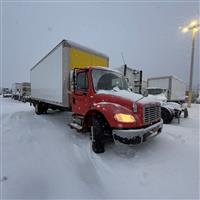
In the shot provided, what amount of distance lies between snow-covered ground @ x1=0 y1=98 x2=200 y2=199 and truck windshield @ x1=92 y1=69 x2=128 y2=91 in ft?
5.60

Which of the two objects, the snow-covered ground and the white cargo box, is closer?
the snow-covered ground

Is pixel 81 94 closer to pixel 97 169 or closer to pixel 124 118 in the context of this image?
pixel 124 118

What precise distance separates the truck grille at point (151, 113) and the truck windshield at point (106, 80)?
4.32 ft

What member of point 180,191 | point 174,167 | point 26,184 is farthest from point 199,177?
point 26,184

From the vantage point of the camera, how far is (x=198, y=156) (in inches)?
139

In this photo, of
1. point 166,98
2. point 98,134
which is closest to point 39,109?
point 98,134

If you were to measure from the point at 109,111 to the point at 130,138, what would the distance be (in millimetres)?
744

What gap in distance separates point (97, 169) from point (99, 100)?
64.6 inches

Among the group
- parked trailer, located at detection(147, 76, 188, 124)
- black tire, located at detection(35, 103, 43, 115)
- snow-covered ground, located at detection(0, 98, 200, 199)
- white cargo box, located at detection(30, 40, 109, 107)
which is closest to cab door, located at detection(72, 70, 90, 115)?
white cargo box, located at detection(30, 40, 109, 107)

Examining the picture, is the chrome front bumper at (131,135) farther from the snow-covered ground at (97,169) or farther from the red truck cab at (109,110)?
the snow-covered ground at (97,169)

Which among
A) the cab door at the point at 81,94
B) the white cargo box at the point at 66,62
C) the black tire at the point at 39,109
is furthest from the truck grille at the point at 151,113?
the black tire at the point at 39,109

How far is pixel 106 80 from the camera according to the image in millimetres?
4531

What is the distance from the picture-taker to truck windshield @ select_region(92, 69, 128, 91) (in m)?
4.29

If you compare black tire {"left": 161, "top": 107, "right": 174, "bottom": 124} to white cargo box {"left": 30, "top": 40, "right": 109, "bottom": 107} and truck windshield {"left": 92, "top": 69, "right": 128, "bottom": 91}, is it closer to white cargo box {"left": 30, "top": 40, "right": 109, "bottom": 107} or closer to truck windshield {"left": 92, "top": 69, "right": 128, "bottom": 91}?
truck windshield {"left": 92, "top": 69, "right": 128, "bottom": 91}
